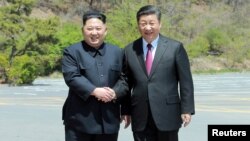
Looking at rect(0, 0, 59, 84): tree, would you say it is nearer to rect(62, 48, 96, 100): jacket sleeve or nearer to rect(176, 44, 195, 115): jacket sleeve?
rect(62, 48, 96, 100): jacket sleeve

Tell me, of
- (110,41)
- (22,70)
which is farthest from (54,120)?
(110,41)

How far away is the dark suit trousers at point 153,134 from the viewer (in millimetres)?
4328

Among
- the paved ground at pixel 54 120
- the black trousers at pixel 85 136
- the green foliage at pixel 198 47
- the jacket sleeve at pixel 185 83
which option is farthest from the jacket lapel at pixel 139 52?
the green foliage at pixel 198 47

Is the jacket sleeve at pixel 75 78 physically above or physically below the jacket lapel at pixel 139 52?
below

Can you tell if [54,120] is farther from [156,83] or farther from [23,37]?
[23,37]

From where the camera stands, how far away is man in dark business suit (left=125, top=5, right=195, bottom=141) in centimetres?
428

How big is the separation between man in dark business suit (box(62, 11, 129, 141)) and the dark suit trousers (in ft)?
0.79

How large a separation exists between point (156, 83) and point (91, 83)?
54cm

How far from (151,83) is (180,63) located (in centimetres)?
29

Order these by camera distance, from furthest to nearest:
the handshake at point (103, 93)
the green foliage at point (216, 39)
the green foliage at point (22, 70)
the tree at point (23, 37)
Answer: the green foliage at point (216, 39)
the tree at point (23, 37)
the green foliage at point (22, 70)
the handshake at point (103, 93)

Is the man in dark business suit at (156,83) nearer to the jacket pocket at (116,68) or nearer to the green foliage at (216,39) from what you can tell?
the jacket pocket at (116,68)

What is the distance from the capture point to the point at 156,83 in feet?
14.0

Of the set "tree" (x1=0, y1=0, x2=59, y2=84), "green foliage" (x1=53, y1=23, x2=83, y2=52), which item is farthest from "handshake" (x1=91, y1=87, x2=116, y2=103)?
"green foliage" (x1=53, y1=23, x2=83, y2=52)

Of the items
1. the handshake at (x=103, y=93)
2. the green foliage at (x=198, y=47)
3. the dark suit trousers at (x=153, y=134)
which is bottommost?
the green foliage at (x=198, y=47)
